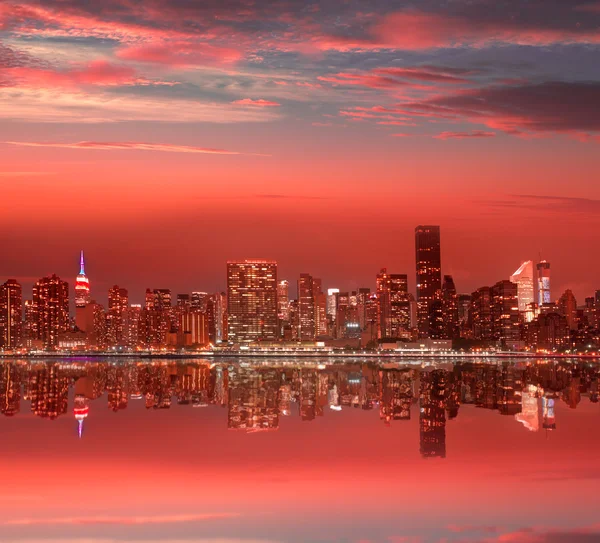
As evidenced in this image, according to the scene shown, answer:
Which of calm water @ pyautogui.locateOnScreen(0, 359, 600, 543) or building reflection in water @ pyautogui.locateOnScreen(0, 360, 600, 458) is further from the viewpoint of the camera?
building reflection in water @ pyautogui.locateOnScreen(0, 360, 600, 458)

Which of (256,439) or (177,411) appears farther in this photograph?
(177,411)

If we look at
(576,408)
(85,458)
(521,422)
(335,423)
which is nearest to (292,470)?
(85,458)

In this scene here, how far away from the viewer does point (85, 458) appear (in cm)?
3409

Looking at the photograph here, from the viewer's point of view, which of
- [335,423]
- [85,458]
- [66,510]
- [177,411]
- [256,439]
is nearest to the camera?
[66,510]

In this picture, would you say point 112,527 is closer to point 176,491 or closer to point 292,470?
point 176,491

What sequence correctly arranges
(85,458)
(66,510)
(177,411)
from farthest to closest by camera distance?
(177,411), (85,458), (66,510)

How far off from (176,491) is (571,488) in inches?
466

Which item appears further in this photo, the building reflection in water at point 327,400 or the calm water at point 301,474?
the building reflection in water at point 327,400

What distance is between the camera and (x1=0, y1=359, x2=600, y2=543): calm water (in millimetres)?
22391

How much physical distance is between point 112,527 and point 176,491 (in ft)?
15.7

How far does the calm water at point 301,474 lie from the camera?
22391mm

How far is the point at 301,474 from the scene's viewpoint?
1188 inches

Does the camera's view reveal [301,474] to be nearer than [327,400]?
Yes

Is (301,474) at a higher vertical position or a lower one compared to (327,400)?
lower
